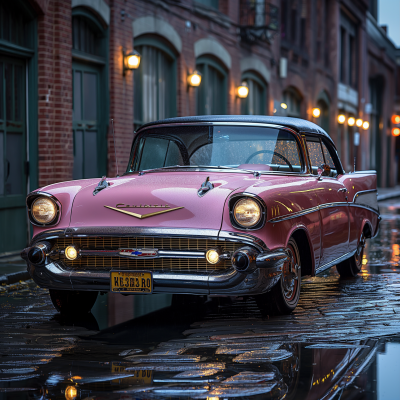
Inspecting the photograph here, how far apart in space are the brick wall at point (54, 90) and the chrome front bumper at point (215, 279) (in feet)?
19.1

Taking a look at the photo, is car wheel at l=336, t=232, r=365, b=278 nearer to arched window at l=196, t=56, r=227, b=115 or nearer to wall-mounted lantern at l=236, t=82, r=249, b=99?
arched window at l=196, t=56, r=227, b=115

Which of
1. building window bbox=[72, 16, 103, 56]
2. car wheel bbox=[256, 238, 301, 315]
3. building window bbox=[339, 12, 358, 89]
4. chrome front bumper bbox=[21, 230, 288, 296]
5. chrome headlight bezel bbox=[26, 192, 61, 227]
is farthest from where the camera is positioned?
building window bbox=[339, 12, 358, 89]

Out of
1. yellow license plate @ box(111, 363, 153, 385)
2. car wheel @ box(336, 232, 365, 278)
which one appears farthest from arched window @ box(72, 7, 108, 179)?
yellow license plate @ box(111, 363, 153, 385)

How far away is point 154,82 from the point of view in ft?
50.6

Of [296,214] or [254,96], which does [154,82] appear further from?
[296,214]

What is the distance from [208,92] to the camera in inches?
711

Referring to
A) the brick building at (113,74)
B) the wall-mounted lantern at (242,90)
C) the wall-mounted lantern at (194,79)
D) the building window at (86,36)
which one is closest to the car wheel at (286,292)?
the brick building at (113,74)

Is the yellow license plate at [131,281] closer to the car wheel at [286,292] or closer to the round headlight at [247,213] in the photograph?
the round headlight at [247,213]

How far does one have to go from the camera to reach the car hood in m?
5.64

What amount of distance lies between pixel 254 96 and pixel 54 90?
10866 mm

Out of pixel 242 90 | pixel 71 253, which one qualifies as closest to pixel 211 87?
pixel 242 90

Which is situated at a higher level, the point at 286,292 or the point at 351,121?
the point at 351,121

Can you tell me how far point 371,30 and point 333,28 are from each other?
9696mm

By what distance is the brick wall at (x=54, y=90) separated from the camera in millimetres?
11289
